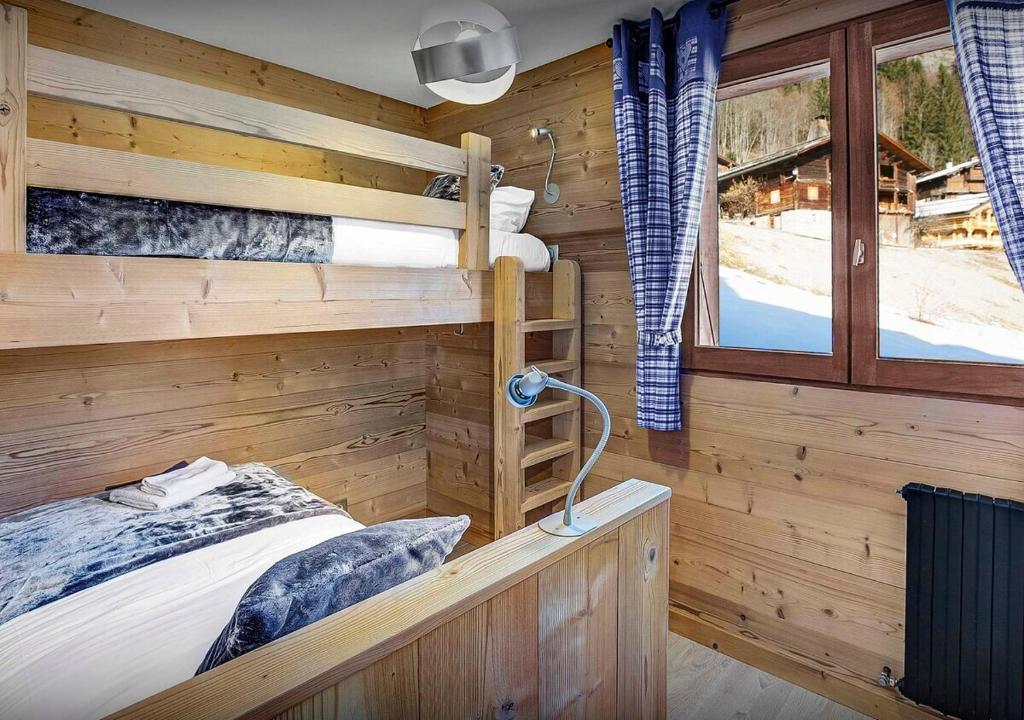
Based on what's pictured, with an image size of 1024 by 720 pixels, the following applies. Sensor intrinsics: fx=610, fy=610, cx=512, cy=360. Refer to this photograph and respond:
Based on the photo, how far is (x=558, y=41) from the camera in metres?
2.49

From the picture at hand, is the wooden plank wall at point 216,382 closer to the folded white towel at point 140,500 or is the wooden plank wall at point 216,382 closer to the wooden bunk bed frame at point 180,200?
the folded white towel at point 140,500

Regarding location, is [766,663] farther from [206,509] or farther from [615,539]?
[206,509]

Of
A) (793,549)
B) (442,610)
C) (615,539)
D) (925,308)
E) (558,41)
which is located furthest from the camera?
(558,41)

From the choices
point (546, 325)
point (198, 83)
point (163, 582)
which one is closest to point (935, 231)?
point (546, 325)

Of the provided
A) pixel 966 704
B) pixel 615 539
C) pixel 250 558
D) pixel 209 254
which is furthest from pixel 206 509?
pixel 966 704

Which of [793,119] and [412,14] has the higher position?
[412,14]

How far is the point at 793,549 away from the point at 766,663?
434mm

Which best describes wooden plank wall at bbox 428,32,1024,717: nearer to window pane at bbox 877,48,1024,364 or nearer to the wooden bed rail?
window pane at bbox 877,48,1024,364

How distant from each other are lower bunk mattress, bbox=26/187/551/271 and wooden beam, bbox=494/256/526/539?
0.22 meters

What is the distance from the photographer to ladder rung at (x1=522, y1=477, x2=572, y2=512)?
250 centimetres

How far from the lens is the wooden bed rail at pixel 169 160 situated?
1.27 metres

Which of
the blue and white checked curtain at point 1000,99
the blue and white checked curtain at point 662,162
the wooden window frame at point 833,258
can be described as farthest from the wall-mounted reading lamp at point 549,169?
the blue and white checked curtain at point 1000,99

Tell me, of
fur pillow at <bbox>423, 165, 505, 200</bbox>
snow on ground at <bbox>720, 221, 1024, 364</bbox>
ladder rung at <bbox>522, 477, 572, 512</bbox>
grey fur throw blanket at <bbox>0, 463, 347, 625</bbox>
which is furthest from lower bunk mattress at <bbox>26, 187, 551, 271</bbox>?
snow on ground at <bbox>720, 221, 1024, 364</bbox>

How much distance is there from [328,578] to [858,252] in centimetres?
179
